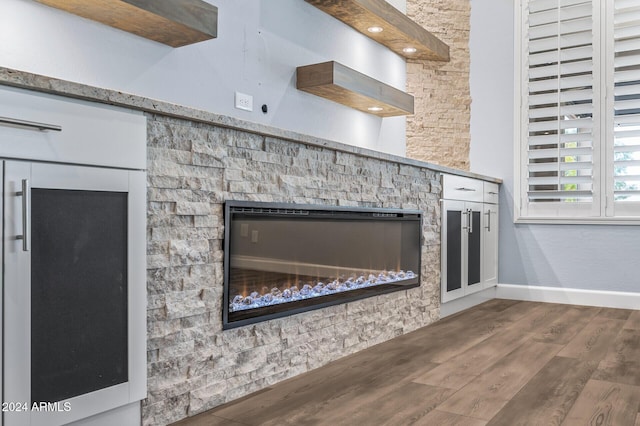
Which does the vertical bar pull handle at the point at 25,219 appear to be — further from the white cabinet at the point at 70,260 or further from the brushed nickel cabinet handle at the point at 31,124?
the brushed nickel cabinet handle at the point at 31,124

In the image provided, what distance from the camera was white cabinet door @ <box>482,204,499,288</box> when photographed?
4410 millimetres

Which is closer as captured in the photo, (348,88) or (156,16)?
(156,16)

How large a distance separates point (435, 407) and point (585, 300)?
3.03 meters

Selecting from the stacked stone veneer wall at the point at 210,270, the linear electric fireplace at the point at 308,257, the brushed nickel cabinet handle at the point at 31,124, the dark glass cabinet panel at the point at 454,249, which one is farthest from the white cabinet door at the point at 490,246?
the brushed nickel cabinet handle at the point at 31,124

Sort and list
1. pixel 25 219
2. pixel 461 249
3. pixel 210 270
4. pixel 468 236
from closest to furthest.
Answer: pixel 25 219 → pixel 210 270 → pixel 461 249 → pixel 468 236

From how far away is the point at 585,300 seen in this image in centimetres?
441

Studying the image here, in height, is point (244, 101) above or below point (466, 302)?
above

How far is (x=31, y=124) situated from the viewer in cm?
133

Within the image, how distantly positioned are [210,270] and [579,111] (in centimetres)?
363

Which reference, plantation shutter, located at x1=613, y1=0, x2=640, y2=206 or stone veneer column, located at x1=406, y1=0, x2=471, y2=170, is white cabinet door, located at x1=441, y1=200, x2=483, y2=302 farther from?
plantation shutter, located at x1=613, y1=0, x2=640, y2=206

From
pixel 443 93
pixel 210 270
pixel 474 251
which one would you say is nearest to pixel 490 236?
pixel 474 251

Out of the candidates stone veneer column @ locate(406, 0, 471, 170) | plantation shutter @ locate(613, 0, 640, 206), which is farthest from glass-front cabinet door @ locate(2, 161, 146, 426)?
A: plantation shutter @ locate(613, 0, 640, 206)

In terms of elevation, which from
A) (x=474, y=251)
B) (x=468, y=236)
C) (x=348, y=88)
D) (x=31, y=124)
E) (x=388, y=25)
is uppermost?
(x=388, y=25)

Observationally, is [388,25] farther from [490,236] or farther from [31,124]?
[31,124]
